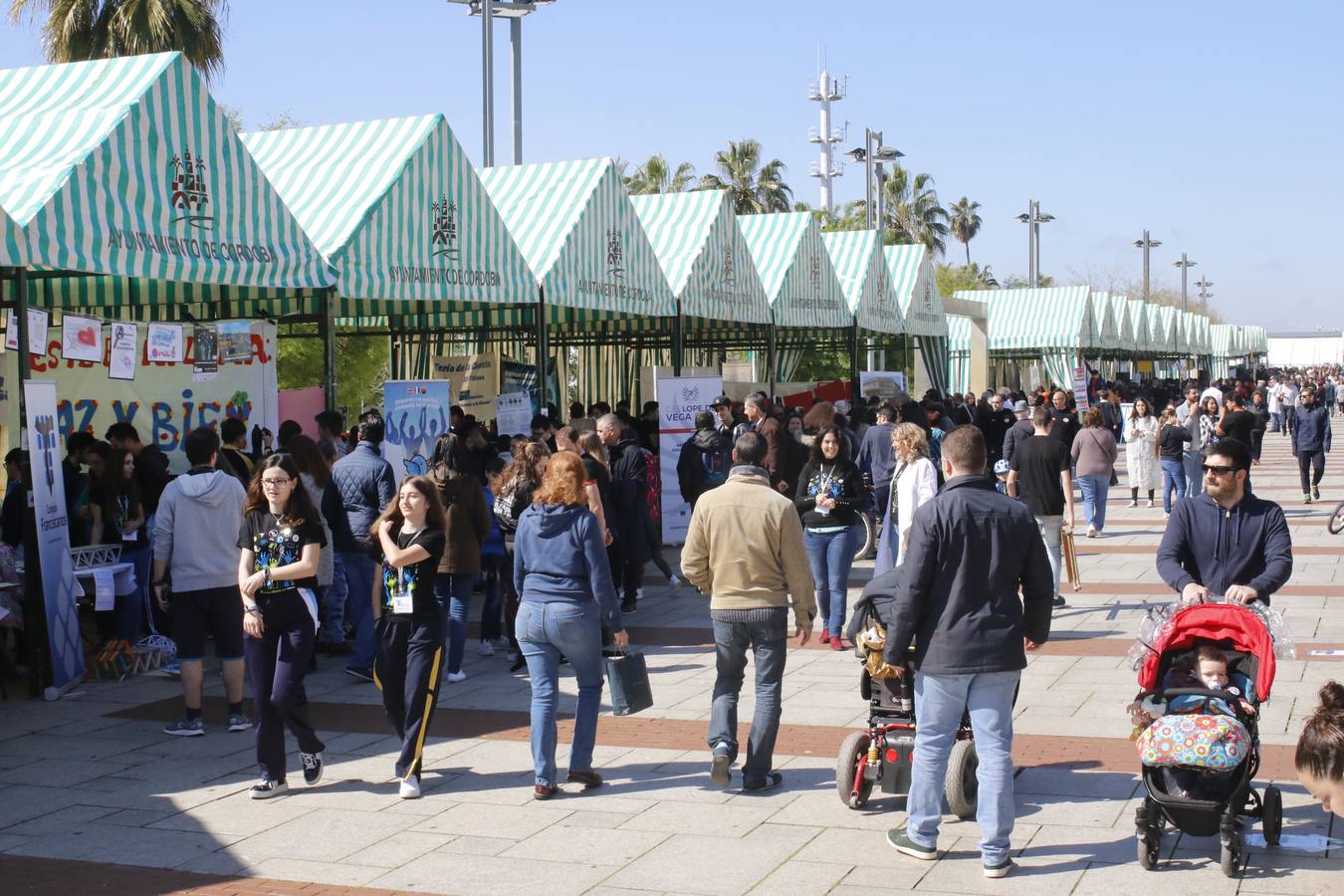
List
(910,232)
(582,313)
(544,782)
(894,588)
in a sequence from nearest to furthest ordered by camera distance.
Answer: (894,588), (544,782), (582,313), (910,232)

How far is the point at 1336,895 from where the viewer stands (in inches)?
196

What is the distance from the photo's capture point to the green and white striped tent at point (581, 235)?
1488 centimetres

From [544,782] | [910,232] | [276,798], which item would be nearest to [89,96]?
[276,798]

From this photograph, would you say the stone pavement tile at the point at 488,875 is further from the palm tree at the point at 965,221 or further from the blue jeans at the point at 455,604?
the palm tree at the point at 965,221

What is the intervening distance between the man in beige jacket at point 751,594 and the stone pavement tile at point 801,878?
1.02 metres

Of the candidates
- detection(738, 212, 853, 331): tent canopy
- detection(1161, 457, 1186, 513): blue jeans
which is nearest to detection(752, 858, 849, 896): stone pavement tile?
detection(1161, 457, 1186, 513): blue jeans

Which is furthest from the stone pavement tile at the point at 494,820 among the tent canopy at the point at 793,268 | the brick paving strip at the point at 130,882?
the tent canopy at the point at 793,268

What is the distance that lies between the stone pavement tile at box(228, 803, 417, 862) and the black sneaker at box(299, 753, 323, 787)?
0.34m

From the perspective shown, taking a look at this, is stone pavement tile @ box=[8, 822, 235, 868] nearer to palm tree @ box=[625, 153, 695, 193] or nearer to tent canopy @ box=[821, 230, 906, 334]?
tent canopy @ box=[821, 230, 906, 334]

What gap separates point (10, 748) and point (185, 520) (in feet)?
5.07

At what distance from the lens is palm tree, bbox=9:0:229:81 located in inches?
1025

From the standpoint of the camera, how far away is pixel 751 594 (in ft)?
21.4

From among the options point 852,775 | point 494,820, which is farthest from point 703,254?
point 494,820

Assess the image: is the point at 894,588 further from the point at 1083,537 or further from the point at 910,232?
the point at 910,232
